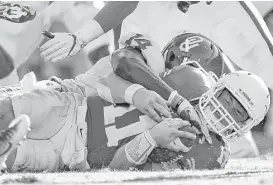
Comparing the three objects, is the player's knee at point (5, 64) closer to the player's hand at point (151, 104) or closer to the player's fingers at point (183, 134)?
the player's hand at point (151, 104)

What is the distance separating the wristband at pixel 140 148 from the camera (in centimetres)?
156

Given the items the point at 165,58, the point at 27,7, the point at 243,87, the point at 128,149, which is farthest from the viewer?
the point at 27,7

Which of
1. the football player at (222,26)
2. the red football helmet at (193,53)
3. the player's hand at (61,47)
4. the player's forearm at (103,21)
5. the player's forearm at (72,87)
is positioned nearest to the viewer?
the player's forearm at (72,87)

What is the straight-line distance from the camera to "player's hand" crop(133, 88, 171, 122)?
62.9 inches

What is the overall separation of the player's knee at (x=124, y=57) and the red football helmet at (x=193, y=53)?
0.25m

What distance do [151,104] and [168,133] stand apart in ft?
0.36

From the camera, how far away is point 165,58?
2.03 metres

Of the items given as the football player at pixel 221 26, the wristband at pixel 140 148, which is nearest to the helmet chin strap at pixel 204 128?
the wristband at pixel 140 148

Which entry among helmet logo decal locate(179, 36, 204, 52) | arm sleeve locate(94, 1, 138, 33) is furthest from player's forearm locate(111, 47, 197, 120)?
arm sleeve locate(94, 1, 138, 33)

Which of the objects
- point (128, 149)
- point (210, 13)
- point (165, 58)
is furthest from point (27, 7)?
point (128, 149)

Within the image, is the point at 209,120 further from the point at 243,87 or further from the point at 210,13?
the point at 210,13

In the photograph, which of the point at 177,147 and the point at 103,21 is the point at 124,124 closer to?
the point at 177,147

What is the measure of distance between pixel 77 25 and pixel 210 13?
896mm

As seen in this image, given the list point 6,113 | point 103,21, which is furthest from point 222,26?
point 6,113
